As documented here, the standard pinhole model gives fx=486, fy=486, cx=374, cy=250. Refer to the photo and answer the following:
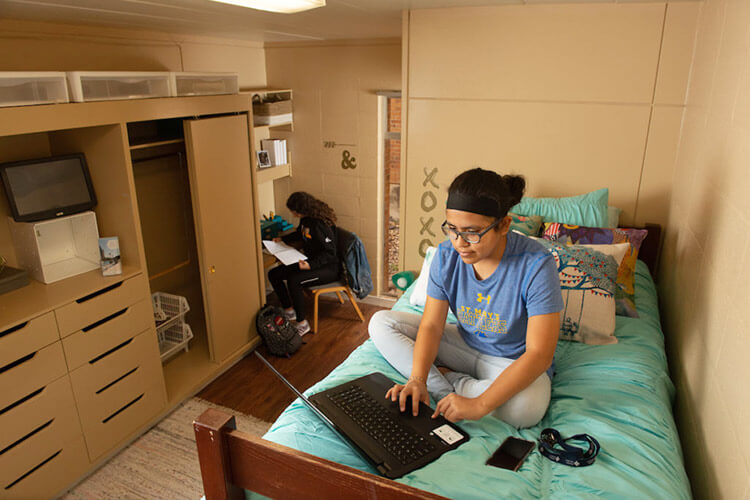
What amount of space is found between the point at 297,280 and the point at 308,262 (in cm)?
17

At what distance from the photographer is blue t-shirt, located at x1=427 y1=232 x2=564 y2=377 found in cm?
148

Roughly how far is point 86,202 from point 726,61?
2763mm

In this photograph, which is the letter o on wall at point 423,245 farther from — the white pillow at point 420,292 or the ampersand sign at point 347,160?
the ampersand sign at point 347,160

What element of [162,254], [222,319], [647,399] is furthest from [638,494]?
[162,254]

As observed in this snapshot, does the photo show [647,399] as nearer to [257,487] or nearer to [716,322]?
[716,322]

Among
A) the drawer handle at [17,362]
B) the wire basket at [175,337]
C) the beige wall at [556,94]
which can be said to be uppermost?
the beige wall at [556,94]

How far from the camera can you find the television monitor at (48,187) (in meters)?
2.16

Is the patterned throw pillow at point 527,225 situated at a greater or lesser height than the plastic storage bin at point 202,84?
lesser

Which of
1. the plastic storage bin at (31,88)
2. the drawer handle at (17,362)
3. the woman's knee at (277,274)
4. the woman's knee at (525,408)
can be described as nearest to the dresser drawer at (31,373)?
the drawer handle at (17,362)

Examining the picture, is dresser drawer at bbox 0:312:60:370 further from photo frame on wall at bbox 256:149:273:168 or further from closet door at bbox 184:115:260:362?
photo frame on wall at bbox 256:149:273:168

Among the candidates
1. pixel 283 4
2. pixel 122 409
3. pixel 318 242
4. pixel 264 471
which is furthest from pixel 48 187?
pixel 264 471

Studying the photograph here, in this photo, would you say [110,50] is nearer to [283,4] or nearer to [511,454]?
[283,4]

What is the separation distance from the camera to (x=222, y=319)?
304cm

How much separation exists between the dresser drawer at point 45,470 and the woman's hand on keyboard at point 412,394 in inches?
62.9
